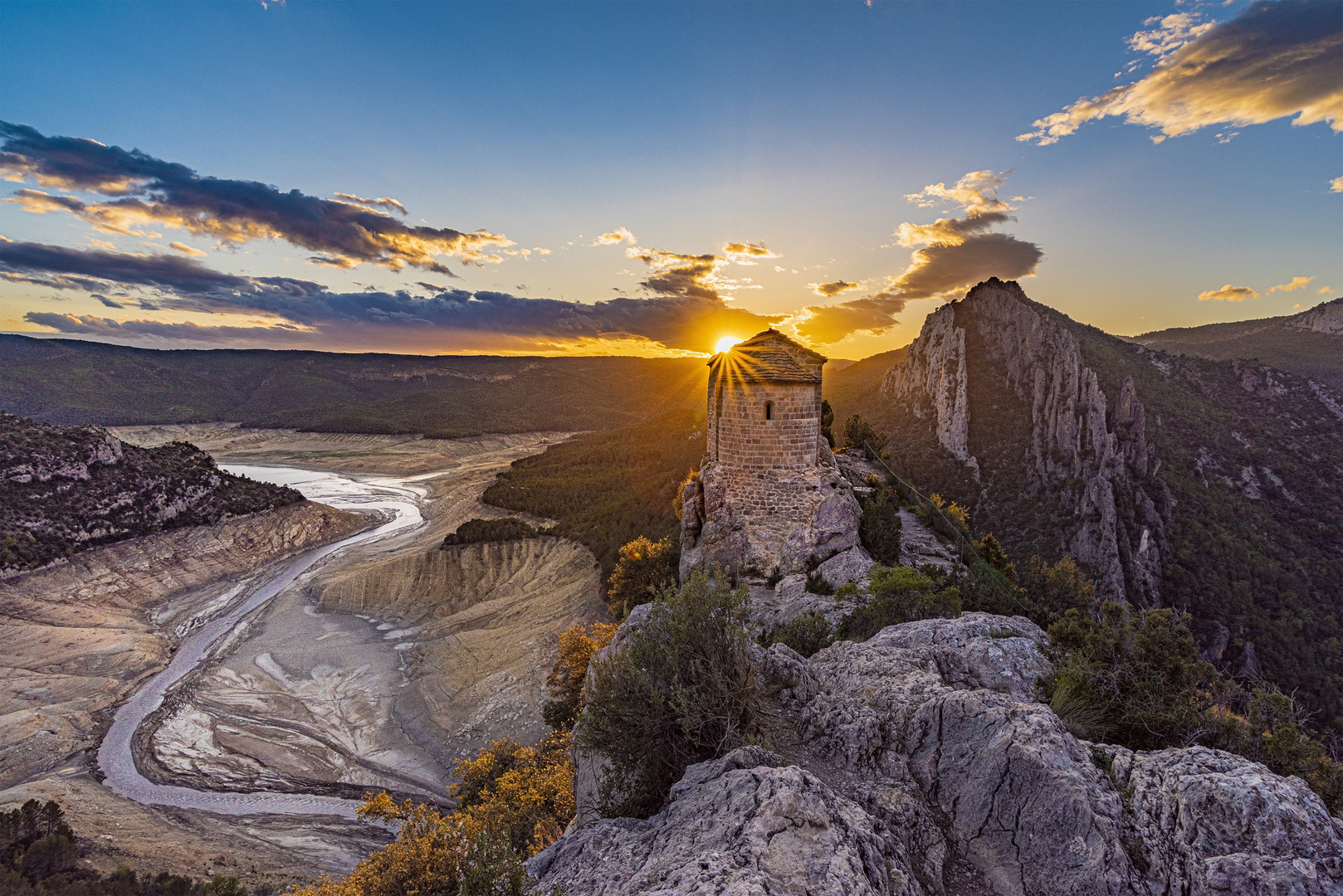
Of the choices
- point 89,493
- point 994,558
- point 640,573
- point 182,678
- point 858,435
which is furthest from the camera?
point 89,493

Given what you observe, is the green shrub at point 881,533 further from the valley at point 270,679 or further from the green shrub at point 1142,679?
the valley at point 270,679

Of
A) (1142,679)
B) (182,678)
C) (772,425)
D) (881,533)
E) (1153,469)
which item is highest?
(772,425)

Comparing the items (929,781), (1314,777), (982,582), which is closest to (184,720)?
(929,781)

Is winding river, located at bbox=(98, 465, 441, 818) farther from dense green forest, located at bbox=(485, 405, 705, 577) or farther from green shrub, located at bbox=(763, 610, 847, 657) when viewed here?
green shrub, located at bbox=(763, 610, 847, 657)

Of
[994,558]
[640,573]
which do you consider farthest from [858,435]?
[640,573]

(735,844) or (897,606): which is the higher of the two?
(735,844)

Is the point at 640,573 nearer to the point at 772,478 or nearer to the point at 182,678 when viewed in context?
the point at 772,478
